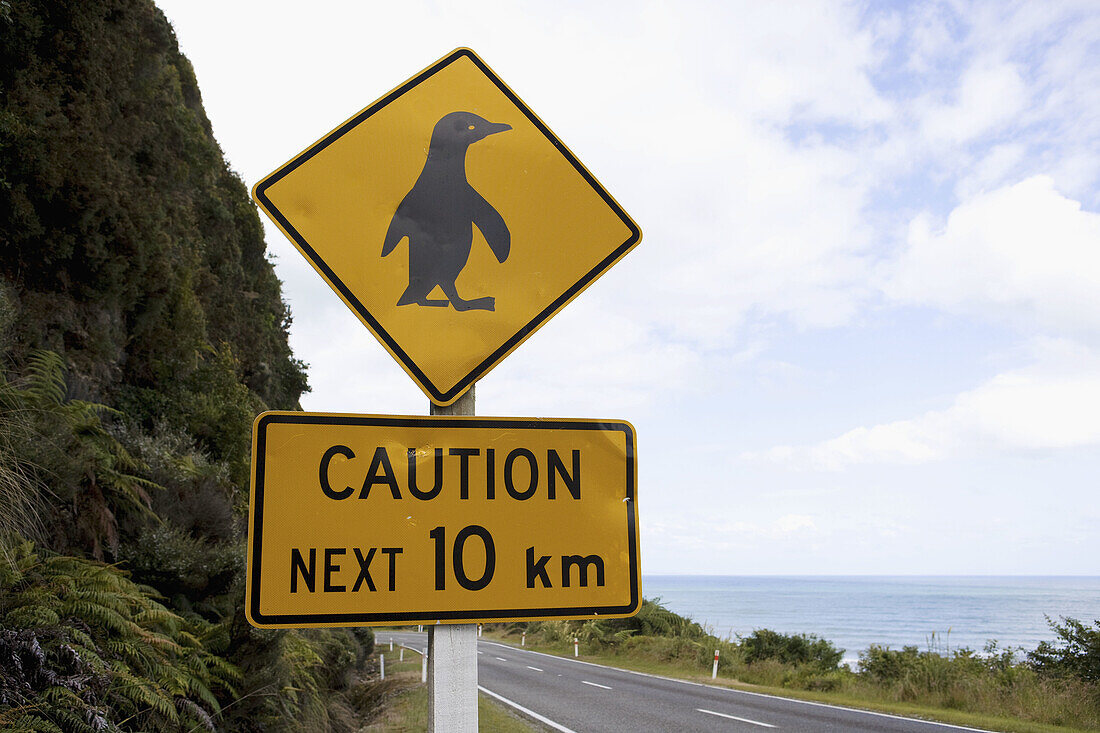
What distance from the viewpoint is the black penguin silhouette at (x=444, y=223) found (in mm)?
1793

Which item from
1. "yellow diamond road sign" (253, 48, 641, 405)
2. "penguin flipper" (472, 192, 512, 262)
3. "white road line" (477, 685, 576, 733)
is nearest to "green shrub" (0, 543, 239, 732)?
"yellow diamond road sign" (253, 48, 641, 405)

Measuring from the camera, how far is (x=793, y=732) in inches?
397

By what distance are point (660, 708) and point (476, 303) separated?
1274 cm

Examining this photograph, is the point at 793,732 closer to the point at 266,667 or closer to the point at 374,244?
the point at 266,667

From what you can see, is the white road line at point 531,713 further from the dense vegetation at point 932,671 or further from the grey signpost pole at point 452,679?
the grey signpost pole at point 452,679

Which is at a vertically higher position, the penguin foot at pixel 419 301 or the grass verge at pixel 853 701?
the penguin foot at pixel 419 301

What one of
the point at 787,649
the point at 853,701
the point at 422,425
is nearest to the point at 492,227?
the point at 422,425

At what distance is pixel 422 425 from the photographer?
1.65 meters

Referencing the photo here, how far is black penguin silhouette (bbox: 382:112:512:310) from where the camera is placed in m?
1.79

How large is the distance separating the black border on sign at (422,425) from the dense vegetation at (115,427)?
103 inches

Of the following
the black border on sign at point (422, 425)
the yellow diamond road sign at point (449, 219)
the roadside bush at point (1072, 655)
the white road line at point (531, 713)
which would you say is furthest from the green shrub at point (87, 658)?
the roadside bush at point (1072, 655)

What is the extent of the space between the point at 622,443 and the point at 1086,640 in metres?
16.2

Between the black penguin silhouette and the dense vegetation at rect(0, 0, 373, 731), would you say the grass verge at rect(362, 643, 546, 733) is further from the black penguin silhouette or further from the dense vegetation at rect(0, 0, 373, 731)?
Answer: the black penguin silhouette

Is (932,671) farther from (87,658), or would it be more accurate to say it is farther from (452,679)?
(452,679)
